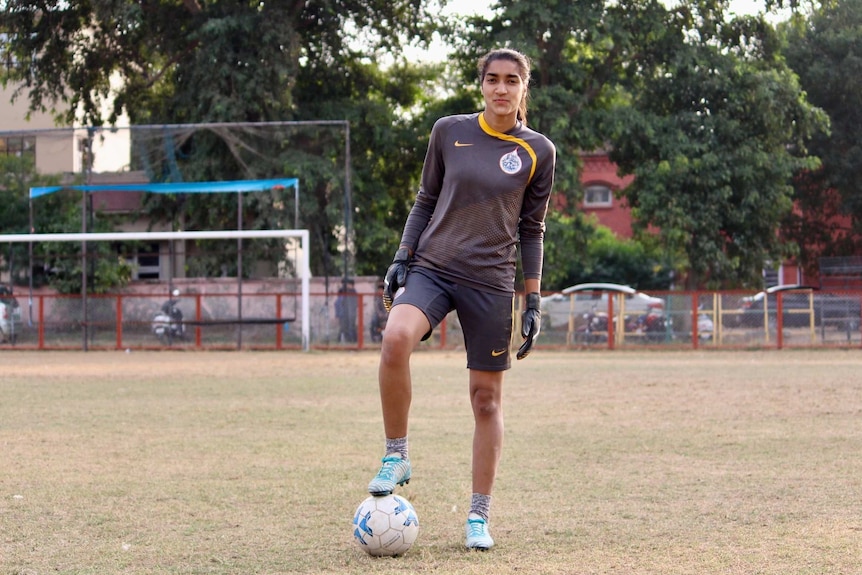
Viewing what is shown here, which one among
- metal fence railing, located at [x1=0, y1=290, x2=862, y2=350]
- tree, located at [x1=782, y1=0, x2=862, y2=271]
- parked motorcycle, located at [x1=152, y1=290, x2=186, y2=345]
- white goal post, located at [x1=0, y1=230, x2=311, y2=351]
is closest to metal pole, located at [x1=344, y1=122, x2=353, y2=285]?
metal fence railing, located at [x1=0, y1=290, x2=862, y2=350]

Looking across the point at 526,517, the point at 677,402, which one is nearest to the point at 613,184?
the point at 677,402

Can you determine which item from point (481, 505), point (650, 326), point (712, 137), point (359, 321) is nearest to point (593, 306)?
point (650, 326)

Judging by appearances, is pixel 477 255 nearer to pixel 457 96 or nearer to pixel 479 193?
pixel 479 193

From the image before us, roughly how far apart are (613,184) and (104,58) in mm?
24854

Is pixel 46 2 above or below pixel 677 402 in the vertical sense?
above

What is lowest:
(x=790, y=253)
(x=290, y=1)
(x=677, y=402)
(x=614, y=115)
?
(x=677, y=402)

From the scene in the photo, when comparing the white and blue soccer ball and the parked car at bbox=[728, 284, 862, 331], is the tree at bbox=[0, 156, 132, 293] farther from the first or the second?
the white and blue soccer ball

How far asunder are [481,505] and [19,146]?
2667cm

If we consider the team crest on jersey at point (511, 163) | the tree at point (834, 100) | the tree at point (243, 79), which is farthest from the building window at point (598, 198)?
the team crest on jersey at point (511, 163)

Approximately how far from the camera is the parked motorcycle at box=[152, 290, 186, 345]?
27.1 m

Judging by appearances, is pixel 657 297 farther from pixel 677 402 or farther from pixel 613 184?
pixel 613 184

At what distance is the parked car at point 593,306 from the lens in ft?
90.7

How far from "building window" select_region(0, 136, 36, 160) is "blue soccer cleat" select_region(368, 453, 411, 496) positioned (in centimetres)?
2460

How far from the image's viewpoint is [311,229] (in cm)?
2983
